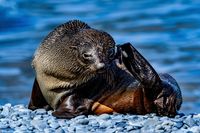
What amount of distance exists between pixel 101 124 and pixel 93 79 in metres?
0.42

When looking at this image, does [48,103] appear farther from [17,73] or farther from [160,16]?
[160,16]

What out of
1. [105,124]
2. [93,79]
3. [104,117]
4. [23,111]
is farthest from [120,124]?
[23,111]

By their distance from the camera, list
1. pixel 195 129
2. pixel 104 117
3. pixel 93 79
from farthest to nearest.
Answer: pixel 93 79 < pixel 104 117 < pixel 195 129

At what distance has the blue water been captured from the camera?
974 centimetres

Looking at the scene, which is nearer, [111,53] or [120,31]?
[111,53]

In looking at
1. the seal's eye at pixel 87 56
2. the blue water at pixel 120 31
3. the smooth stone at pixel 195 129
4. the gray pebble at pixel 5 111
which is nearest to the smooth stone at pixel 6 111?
the gray pebble at pixel 5 111

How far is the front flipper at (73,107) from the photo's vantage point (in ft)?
19.0

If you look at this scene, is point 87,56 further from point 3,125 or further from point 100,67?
point 3,125

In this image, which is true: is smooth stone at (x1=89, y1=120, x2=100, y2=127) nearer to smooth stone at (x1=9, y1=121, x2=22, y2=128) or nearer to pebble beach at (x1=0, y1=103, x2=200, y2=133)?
pebble beach at (x1=0, y1=103, x2=200, y2=133)

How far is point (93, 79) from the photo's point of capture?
232 inches

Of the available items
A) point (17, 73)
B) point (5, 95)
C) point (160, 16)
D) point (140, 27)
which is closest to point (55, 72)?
point (5, 95)

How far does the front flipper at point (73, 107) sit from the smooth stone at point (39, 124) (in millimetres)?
165

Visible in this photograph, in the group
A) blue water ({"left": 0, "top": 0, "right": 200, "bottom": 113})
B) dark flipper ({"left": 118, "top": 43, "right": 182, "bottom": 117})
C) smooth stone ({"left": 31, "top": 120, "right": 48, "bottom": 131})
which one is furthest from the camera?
blue water ({"left": 0, "top": 0, "right": 200, "bottom": 113})

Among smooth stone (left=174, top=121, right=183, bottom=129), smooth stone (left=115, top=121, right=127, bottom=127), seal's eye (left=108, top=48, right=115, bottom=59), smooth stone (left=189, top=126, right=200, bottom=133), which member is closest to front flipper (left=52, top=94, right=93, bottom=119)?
smooth stone (left=115, top=121, right=127, bottom=127)
